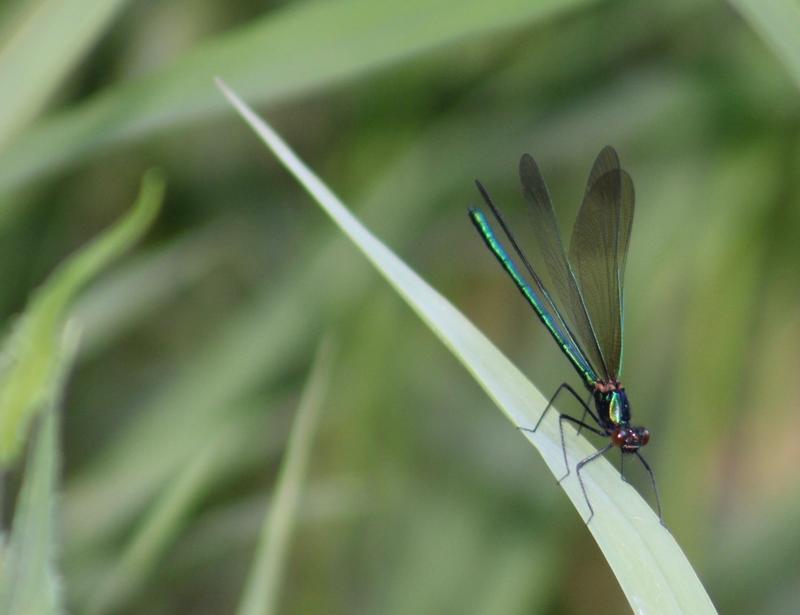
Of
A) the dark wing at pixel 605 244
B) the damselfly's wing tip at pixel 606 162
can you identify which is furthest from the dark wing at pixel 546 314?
the damselfly's wing tip at pixel 606 162

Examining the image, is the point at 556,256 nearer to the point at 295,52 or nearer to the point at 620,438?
the point at 620,438

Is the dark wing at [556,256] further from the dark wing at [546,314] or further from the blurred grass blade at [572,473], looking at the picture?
the blurred grass blade at [572,473]

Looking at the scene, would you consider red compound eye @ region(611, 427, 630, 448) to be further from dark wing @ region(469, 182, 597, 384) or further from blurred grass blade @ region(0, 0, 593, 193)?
blurred grass blade @ region(0, 0, 593, 193)

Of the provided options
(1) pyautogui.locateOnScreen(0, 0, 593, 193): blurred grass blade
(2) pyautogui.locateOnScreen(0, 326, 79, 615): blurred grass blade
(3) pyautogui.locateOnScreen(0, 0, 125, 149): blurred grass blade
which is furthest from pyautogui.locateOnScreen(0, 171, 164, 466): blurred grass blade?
(3) pyautogui.locateOnScreen(0, 0, 125, 149): blurred grass blade

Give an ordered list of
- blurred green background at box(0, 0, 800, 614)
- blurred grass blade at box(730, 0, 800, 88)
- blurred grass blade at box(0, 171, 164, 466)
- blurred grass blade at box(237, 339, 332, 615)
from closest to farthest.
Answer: blurred grass blade at box(0, 171, 164, 466) < blurred grass blade at box(730, 0, 800, 88) < blurred grass blade at box(237, 339, 332, 615) < blurred green background at box(0, 0, 800, 614)

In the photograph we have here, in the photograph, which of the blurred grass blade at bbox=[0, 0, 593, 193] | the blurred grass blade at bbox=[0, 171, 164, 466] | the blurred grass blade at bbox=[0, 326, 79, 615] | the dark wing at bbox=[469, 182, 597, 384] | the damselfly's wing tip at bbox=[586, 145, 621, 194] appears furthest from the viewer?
the dark wing at bbox=[469, 182, 597, 384]

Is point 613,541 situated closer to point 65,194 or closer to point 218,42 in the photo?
point 218,42

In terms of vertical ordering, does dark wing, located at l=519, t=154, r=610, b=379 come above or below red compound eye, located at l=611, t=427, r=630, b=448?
above

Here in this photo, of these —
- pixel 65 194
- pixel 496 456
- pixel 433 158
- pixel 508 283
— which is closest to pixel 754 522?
pixel 496 456
